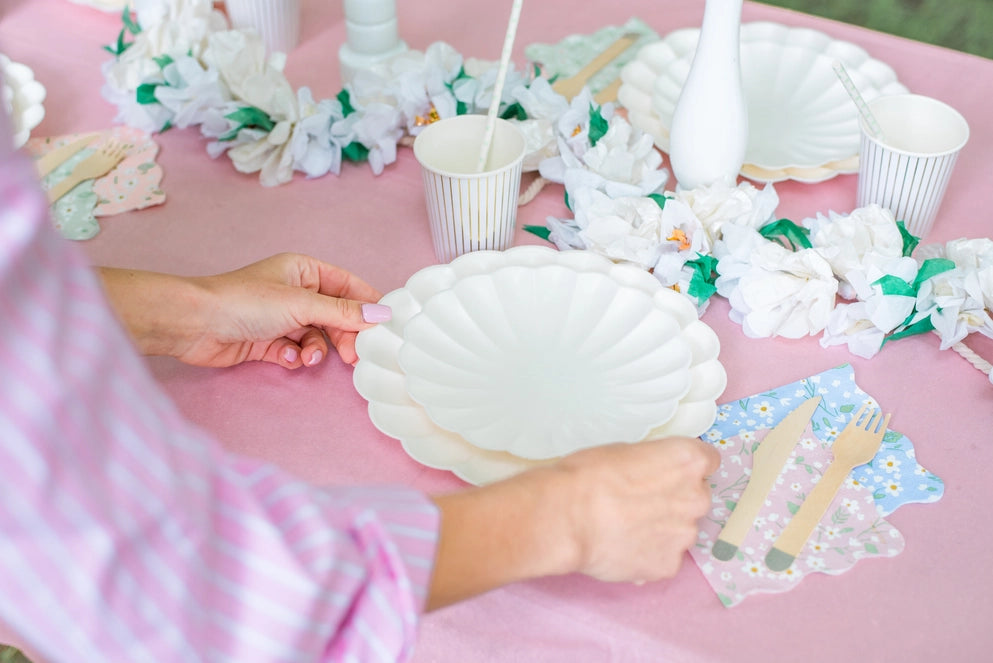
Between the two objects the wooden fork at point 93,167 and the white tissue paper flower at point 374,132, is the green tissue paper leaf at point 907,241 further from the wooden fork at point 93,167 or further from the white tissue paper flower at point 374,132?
the wooden fork at point 93,167

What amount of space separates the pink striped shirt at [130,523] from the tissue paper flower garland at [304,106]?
2.19 ft

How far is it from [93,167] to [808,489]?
903mm

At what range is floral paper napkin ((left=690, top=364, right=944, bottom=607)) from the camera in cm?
72

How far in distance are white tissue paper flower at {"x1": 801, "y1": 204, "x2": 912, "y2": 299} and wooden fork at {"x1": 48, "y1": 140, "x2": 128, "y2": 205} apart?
82 cm


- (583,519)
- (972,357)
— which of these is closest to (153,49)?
(583,519)

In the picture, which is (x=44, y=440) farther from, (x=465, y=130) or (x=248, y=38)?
(x=248, y=38)

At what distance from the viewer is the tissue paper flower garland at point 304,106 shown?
1.14 metres

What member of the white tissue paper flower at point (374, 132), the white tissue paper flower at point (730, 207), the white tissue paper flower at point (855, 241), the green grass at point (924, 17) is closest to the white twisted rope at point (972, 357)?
the white tissue paper flower at point (855, 241)

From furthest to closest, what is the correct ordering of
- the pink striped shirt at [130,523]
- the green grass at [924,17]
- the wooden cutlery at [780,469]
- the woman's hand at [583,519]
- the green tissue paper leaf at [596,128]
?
the green grass at [924,17], the green tissue paper leaf at [596,128], the wooden cutlery at [780,469], the woman's hand at [583,519], the pink striped shirt at [130,523]

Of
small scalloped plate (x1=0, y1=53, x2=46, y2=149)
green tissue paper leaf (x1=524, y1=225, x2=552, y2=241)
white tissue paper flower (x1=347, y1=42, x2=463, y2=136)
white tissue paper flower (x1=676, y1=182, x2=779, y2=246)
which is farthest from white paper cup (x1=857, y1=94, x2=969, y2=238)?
small scalloped plate (x1=0, y1=53, x2=46, y2=149)

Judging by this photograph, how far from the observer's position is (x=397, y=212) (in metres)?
1.11

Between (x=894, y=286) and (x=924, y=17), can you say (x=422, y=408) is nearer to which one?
(x=894, y=286)

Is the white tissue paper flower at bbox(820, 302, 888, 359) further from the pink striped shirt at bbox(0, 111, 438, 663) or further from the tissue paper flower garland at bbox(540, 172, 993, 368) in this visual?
the pink striped shirt at bbox(0, 111, 438, 663)

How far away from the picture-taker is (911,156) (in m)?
0.96
